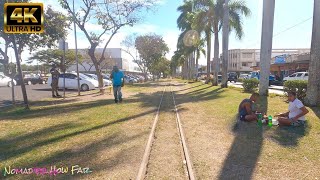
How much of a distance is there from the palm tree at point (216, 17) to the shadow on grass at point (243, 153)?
20.8 metres

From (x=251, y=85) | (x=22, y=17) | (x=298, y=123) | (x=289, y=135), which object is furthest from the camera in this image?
(x=251, y=85)

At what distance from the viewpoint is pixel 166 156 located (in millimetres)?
5379

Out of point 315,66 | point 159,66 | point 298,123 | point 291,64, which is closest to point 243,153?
point 298,123

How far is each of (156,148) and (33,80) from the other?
37535mm

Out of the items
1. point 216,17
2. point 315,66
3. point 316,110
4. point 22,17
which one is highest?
point 216,17

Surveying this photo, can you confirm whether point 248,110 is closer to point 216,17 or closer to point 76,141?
point 76,141

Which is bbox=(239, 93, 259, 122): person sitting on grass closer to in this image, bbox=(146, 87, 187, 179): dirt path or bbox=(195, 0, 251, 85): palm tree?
bbox=(146, 87, 187, 179): dirt path

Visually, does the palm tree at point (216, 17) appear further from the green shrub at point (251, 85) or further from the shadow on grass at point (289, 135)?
the shadow on grass at point (289, 135)

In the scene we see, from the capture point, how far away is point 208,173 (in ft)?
15.0

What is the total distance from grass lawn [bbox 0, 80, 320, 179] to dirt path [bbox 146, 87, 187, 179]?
25cm

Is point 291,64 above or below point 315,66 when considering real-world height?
above

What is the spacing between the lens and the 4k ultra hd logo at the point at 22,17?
11125mm

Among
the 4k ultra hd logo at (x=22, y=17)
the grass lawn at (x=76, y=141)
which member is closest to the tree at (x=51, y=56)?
the 4k ultra hd logo at (x=22, y=17)

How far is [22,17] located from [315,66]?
11.8 meters
